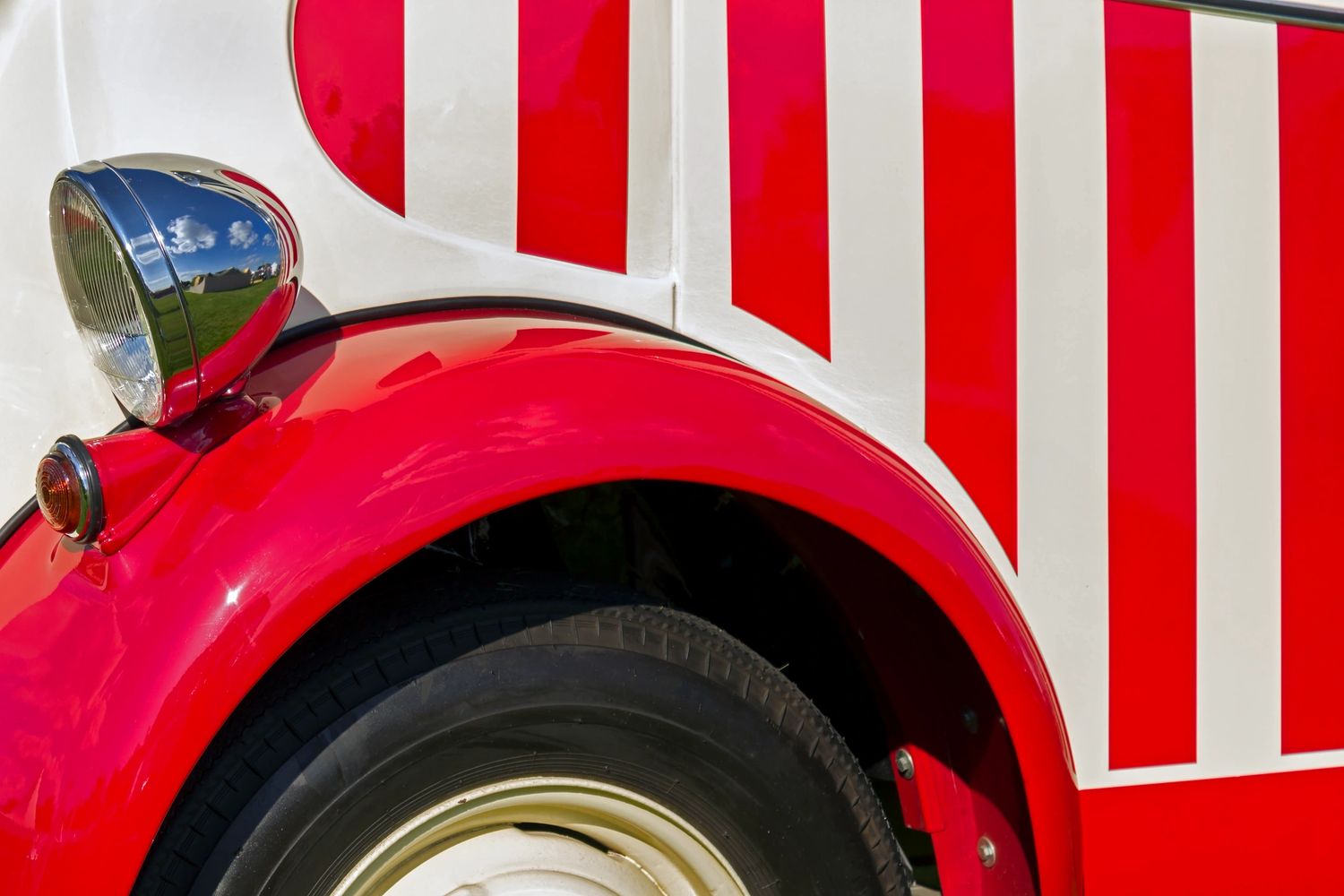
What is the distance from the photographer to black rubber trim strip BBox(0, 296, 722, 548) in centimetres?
103

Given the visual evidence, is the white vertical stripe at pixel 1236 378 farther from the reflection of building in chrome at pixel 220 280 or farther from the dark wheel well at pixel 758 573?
the reflection of building in chrome at pixel 220 280

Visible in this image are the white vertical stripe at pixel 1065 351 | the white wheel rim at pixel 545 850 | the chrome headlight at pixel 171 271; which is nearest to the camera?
the chrome headlight at pixel 171 271

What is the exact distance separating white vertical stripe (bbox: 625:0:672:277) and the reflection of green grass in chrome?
0.37 m

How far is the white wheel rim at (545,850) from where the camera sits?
3.28 feet

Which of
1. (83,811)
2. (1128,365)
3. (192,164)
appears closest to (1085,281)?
(1128,365)

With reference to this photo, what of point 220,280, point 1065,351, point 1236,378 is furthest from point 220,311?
point 1236,378

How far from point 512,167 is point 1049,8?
0.56 metres

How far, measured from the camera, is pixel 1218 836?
1301 millimetres

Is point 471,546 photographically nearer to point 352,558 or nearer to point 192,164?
point 352,558

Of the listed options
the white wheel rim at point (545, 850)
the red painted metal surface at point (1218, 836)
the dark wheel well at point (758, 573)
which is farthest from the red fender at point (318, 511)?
the red painted metal surface at point (1218, 836)

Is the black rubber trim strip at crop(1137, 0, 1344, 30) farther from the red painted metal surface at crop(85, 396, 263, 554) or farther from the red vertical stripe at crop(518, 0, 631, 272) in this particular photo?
the red painted metal surface at crop(85, 396, 263, 554)

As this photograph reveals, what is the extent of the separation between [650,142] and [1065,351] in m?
0.47

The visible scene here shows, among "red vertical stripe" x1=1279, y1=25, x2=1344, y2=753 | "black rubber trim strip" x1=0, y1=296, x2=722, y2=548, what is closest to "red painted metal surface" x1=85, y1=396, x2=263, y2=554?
"black rubber trim strip" x1=0, y1=296, x2=722, y2=548

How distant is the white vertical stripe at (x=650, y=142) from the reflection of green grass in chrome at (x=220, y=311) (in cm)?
37
